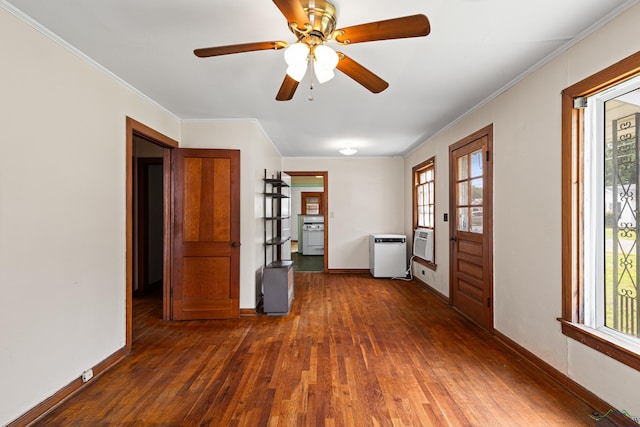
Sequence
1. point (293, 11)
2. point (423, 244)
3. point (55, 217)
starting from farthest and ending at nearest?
point (423, 244)
point (55, 217)
point (293, 11)

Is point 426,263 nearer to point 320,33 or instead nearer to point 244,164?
point 244,164

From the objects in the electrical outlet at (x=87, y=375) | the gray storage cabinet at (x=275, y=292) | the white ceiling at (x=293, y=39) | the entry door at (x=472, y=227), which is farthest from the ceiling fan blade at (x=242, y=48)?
the gray storage cabinet at (x=275, y=292)

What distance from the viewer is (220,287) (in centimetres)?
356

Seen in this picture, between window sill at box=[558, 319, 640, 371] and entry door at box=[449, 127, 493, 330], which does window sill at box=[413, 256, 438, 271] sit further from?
window sill at box=[558, 319, 640, 371]

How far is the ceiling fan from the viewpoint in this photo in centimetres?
136

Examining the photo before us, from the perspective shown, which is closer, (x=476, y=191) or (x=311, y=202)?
(x=476, y=191)

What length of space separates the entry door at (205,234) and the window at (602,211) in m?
3.06

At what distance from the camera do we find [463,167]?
3740 mm

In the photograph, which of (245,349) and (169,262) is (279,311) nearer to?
(245,349)

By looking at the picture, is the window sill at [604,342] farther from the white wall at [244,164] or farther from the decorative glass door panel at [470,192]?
the white wall at [244,164]

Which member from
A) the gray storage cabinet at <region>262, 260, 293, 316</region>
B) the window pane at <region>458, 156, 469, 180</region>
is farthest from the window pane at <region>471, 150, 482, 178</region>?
the gray storage cabinet at <region>262, 260, 293, 316</region>

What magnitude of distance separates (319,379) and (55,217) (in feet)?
6.86

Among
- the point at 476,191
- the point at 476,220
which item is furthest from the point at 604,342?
the point at 476,191

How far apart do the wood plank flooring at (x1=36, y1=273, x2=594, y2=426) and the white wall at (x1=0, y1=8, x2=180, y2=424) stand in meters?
0.36
